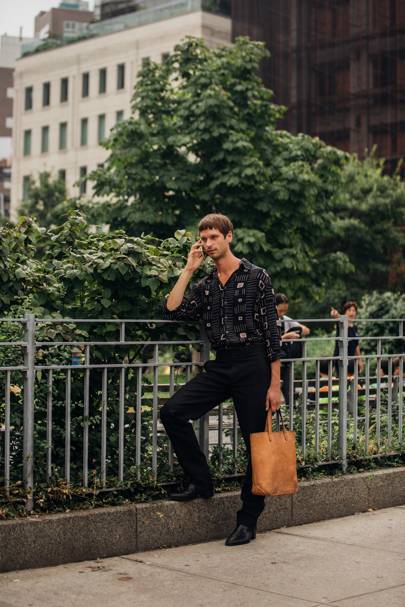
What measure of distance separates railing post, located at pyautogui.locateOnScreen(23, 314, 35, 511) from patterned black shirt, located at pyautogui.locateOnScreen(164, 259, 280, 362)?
118cm

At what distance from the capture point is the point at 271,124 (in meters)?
31.9

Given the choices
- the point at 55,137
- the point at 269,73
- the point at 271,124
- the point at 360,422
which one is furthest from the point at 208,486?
the point at 55,137

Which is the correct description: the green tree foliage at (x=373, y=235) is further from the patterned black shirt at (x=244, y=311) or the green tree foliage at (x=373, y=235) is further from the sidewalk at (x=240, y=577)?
the sidewalk at (x=240, y=577)

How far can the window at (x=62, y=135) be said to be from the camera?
8219 centimetres

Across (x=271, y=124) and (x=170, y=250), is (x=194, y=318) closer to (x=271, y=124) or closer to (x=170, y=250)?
(x=170, y=250)

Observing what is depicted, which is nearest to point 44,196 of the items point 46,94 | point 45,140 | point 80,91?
point 80,91

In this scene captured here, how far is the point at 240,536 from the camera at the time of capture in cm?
769

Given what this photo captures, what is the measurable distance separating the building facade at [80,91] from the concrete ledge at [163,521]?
211 ft

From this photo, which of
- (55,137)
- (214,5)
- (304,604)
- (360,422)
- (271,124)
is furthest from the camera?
(55,137)

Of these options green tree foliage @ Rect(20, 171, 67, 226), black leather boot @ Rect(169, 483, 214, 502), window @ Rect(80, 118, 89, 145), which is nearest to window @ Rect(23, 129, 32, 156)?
window @ Rect(80, 118, 89, 145)

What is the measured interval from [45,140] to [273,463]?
257 feet

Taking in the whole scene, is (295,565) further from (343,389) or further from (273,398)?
(343,389)

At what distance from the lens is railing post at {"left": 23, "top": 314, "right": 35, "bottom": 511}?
23.4ft

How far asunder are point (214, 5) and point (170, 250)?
68.4m
